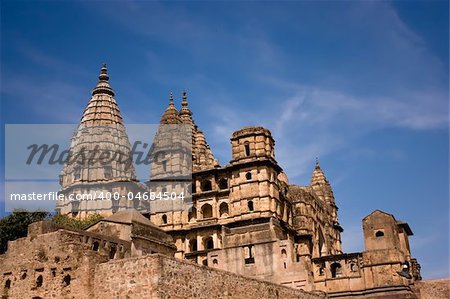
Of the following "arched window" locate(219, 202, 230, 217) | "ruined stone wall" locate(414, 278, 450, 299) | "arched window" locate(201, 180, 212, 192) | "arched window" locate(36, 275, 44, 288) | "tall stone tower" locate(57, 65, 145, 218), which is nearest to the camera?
"arched window" locate(36, 275, 44, 288)

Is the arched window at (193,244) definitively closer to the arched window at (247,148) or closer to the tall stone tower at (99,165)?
the arched window at (247,148)

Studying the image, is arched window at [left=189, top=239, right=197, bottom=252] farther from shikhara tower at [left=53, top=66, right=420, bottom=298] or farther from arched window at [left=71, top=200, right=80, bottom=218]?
arched window at [left=71, top=200, right=80, bottom=218]

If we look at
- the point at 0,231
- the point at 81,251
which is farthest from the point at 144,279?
the point at 0,231

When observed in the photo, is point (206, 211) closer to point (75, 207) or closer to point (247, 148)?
point (247, 148)

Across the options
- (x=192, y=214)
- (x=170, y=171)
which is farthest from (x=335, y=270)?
(x=170, y=171)

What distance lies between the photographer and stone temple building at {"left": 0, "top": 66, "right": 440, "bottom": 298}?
2177 centimetres

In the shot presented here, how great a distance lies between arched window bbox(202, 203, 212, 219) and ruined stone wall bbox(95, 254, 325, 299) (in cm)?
2674

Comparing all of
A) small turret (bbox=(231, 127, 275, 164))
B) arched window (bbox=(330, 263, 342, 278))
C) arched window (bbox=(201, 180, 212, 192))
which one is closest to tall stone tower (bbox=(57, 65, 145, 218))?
arched window (bbox=(201, 180, 212, 192))

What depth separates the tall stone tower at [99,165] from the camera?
56844 millimetres

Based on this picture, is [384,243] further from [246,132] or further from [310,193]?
[310,193]

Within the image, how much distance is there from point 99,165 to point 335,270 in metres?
27.9

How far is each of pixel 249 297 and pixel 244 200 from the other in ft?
77.7

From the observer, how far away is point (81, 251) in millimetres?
22094

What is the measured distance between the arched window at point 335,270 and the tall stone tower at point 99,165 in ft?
74.8
